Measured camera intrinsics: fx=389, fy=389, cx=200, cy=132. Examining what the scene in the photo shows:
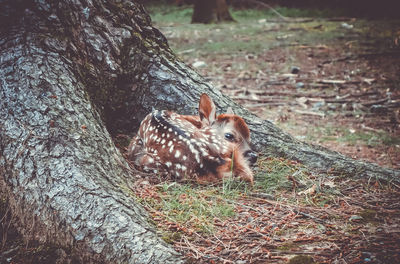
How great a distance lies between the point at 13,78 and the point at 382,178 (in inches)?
119

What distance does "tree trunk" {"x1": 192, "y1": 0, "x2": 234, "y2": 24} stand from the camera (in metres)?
14.4

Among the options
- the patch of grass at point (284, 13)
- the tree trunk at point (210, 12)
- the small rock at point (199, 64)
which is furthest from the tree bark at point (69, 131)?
the patch of grass at point (284, 13)

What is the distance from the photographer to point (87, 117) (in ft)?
9.53

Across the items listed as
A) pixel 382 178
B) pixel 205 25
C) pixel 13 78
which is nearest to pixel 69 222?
pixel 13 78

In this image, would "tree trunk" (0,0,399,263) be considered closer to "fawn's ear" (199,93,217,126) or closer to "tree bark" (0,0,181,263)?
"tree bark" (0,0,181,263)

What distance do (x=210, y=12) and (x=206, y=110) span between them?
11581 millimetres

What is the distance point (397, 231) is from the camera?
2.36 m

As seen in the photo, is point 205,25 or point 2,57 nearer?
point 2,57

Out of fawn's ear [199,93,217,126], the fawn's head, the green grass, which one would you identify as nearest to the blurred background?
the green grass

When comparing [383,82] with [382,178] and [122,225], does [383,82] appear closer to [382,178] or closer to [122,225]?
[382,178]

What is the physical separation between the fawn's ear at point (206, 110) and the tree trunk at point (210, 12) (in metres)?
11.4

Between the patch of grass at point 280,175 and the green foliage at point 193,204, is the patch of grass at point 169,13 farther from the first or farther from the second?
the green foliage at point 193,204

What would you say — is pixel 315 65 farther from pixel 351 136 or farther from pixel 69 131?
pixel 69 131

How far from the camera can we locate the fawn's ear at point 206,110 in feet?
11.7
